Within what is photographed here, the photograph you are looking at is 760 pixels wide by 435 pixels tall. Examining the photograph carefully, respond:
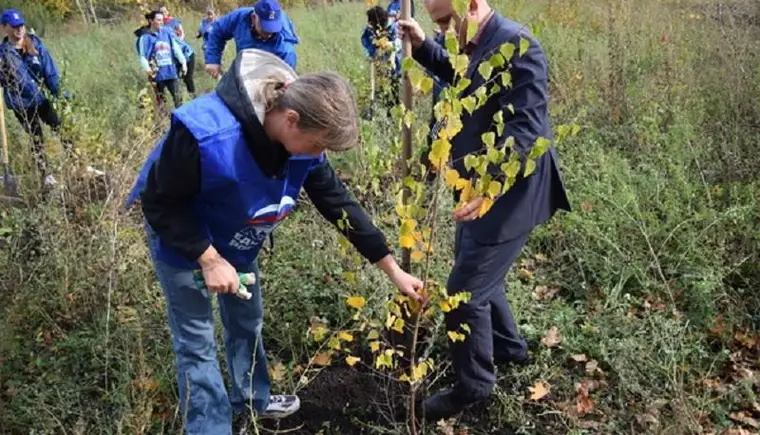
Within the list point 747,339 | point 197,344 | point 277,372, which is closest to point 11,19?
point 277,372

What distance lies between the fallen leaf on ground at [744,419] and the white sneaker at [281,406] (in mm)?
1906

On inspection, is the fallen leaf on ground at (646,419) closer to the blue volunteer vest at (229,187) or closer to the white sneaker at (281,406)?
the white sneaker at (281,406)

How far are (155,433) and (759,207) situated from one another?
3.56m

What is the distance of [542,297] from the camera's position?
3527 millimetres

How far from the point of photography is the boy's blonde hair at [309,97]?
1753mm

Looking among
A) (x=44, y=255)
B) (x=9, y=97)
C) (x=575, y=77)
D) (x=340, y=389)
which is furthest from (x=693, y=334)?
(x=9, y=97)

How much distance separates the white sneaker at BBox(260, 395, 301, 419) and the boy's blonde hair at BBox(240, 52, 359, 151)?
53.7 inches

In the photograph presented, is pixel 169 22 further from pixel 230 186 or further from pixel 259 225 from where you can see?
pixel 230 186

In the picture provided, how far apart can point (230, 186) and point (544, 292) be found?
2227mm

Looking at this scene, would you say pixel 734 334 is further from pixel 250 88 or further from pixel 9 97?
pixel 9 97

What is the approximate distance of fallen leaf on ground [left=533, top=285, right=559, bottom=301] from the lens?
3513mm

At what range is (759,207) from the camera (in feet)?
12.2

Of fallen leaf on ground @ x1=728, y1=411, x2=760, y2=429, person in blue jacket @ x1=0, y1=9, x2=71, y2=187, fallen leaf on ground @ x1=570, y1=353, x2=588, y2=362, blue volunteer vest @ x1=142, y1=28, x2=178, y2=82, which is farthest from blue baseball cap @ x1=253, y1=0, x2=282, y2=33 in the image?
fallen leaf on ground @ x1=728, y1=411, x2=760, y2=429

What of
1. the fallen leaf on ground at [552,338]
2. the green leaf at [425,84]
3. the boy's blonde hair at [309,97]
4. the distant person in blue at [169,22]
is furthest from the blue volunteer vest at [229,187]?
the distant person in blue at [169,22]
